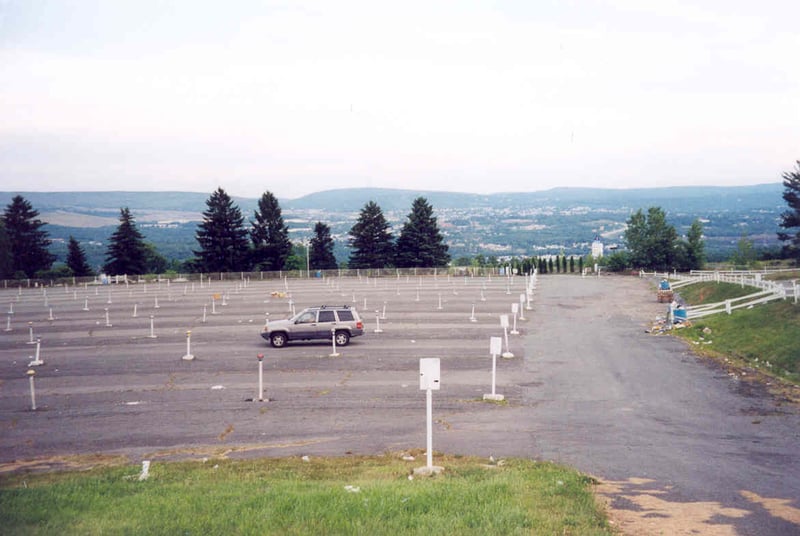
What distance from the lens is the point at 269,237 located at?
340ft

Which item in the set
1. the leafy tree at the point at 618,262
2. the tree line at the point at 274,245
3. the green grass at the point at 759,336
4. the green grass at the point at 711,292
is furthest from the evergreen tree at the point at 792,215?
the green grass at the point at 759,336

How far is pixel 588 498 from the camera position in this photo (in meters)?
9.76

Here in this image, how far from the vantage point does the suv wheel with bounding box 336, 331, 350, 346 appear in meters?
29.3

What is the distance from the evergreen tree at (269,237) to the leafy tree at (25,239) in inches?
1284

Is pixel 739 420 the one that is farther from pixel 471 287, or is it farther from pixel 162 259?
pixel 162 259

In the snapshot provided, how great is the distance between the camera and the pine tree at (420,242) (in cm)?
10462

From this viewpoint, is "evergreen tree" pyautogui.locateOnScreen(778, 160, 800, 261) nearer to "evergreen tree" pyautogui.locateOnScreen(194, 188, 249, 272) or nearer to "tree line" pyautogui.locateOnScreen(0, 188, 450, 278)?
"tree line" pyautogui.locateOnScreen(0, 188, 450, 278)

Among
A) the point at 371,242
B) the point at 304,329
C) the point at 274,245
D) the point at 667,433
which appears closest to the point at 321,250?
the point at 371,242

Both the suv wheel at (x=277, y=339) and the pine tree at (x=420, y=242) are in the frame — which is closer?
the suv wheel at (x=277, y=339)

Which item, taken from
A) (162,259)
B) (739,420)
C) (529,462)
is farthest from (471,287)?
(162,259)

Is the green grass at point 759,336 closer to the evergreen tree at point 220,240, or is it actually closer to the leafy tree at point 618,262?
the leafy tree at point 618,262

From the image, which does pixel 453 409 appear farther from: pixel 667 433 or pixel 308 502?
pixel 308 502

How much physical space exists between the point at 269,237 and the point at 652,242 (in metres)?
60.2

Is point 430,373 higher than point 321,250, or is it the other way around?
point 321,250
